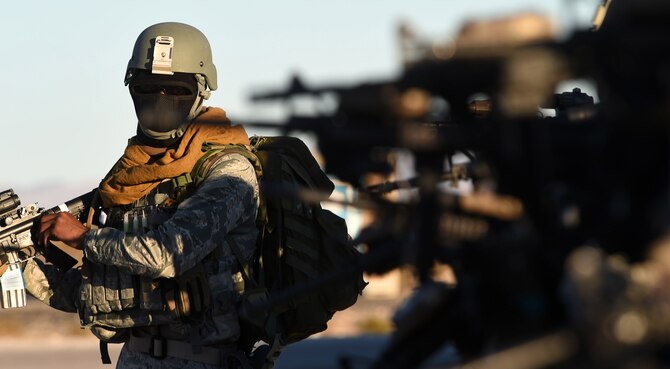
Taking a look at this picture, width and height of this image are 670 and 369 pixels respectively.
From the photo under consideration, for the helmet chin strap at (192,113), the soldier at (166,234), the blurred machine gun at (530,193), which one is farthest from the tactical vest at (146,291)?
the blurred machine gun at (530,193)

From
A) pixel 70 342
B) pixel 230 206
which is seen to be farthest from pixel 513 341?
pixel 70 342

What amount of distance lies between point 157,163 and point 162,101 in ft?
1.19

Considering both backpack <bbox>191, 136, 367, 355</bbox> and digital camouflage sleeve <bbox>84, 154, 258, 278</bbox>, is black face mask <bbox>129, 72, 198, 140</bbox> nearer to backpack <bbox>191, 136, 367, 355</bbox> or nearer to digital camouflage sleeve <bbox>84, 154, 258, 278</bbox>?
backpack <bbox>191, 136, 367, 355</bbox>

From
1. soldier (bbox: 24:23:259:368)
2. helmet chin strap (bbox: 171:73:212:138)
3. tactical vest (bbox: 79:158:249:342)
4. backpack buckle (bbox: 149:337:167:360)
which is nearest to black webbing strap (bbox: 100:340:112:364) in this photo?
soldier (bbox: 24:23:259:368)

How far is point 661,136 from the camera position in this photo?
14.0 ft

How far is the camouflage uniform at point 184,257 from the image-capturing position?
7301mm

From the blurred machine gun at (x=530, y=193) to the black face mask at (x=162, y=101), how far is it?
3.13 meters

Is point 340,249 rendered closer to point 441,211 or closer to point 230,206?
point 230,206

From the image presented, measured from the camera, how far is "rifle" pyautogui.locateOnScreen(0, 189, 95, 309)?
812 cm

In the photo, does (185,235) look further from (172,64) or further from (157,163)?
(172,64)

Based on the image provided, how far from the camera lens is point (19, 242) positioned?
26.7ft

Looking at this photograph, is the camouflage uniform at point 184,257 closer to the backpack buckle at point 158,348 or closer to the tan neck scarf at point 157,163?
the backpack buckle at point 158,348

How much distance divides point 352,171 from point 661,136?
42.8 inches

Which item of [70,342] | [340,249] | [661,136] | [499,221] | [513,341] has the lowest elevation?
[70,342]
